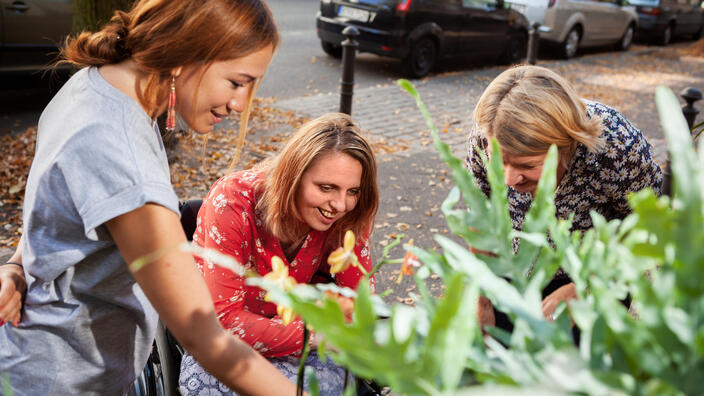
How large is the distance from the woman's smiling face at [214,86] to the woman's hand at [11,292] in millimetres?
546

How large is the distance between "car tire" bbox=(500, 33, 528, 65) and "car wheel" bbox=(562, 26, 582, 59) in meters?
1.59

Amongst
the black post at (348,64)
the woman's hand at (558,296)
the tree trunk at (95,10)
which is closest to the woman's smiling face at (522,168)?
the woman's hand at (558,296)

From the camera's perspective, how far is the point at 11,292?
1394mm

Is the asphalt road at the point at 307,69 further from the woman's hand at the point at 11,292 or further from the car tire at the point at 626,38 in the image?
the car tire at the point at 626,38

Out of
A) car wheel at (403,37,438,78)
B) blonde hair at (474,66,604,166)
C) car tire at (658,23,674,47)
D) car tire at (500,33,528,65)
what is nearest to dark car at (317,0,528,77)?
car wheel at (403,37,438,78)

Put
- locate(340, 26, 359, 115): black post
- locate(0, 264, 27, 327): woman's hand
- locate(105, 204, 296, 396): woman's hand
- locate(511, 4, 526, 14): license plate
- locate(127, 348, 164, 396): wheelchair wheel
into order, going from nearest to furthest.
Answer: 1. locate(105, 204, 296, 396): woman's hand
2. locate(0, 264, 27, 327): woman's hand
3. locate(127, 348, 164, 396): wheelchair wheel
4. locate(340, 26, 359, 115): black post
5. locate(511, 4, 526, 14): license plate

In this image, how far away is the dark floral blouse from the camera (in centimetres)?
226

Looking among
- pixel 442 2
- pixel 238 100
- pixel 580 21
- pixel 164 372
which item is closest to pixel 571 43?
pixel 580 21

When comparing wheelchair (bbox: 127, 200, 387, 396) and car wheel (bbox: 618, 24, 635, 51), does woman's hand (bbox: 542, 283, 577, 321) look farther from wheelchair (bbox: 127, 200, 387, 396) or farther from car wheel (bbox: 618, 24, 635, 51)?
car wheel (bbox: 618, 24, 635, 51)

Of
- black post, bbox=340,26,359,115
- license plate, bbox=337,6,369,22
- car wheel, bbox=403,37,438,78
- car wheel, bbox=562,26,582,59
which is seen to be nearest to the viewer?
black post, bbox=340,26,359,115

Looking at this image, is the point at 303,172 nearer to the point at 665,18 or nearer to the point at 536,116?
the point at 536,116

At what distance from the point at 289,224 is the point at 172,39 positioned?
→ 3.51ft

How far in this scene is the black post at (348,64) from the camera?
222 inches

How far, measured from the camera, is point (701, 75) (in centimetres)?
1259
